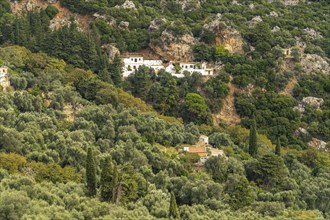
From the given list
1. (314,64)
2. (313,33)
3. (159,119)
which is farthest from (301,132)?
(313,33)

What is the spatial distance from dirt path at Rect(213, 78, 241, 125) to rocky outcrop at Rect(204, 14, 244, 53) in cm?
775

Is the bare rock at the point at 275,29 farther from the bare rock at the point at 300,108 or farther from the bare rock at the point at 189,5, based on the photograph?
the bare rock at the point at 300,108

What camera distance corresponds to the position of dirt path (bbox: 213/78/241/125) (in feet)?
215

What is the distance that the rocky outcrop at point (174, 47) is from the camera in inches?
2798

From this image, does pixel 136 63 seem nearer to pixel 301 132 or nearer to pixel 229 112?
pixel 229 112

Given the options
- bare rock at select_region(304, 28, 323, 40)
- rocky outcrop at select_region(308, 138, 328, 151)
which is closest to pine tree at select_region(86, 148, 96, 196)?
rocky outcrop at select_region(308, 138, 328, 151)

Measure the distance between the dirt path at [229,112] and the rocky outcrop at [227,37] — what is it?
7749mm

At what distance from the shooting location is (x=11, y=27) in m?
66.9

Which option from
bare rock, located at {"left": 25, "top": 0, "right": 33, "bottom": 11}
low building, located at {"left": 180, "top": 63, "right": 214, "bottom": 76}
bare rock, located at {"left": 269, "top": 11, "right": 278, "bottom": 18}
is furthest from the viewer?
bare rock, located at {"left": 269, "top": 11, "right": 278, "bottom": 18}

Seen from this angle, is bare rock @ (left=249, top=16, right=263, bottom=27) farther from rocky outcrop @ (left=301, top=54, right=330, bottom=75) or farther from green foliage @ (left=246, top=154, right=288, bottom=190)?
green foliage @ (left=246, top=154, right=288, bottom=190)

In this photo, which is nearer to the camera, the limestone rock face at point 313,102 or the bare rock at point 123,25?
the limestone rock face at point 313,102

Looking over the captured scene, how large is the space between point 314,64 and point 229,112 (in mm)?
14459

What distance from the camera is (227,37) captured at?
239 feet

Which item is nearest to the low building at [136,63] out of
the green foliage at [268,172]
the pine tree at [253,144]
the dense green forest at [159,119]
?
the dense green forest at [159,119]
